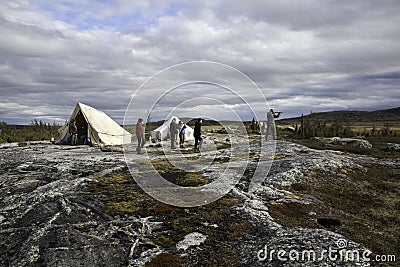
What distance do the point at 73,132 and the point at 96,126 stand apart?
1909 millimetres

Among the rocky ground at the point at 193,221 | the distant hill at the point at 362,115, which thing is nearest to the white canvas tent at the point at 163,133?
the rocky ground at the point at 193,221

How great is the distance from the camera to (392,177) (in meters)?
16.4

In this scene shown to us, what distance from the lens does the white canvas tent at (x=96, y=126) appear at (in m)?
29.7

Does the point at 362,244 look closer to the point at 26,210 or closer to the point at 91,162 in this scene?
the point at 26,210

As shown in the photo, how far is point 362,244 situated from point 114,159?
1506cm

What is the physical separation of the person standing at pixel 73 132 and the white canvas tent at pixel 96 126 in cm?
62

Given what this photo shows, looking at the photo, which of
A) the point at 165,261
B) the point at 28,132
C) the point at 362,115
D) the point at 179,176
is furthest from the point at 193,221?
the point at 362,115

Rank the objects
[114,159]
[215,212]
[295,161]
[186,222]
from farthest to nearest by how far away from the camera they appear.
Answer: [114,159] → [295,161] → [215,212] → [186,222]

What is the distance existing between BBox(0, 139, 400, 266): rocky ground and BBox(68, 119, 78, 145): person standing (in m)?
13.3

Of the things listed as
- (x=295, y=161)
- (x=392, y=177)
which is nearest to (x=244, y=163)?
(x=295, y=161)

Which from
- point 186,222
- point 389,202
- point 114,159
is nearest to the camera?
A: point 186,222

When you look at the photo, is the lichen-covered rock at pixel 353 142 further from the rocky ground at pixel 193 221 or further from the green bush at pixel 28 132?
the green bush at pixel 28 132

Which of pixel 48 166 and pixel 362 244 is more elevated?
pixel 48 166

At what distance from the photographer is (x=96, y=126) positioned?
30000 mm
